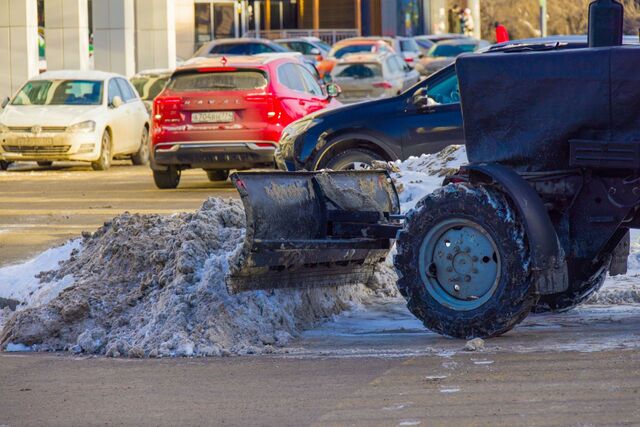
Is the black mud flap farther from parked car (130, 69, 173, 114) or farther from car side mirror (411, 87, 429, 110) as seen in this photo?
parked car (130, 69, 173, 114)

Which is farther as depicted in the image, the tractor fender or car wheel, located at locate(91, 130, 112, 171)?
car wheel, located at locate(91, 130, 112, 171)

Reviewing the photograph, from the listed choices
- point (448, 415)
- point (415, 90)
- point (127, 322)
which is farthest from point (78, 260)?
point (415, 90)

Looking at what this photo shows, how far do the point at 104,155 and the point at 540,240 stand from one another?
55.7ft

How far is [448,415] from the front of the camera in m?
6.39

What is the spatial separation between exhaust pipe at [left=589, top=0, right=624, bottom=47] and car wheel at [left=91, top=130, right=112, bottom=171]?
1647cm

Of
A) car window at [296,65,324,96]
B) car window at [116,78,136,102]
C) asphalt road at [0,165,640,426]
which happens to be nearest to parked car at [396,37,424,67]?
car window at [116,78,136,102]

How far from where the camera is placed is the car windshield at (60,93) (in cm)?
2455

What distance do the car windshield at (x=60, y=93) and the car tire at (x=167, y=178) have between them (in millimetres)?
4650

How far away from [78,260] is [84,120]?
1346 centimetres

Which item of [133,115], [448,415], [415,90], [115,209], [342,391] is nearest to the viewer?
[448,415]

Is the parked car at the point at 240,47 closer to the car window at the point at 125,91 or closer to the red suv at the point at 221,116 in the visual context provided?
the car window at the point at 125,91

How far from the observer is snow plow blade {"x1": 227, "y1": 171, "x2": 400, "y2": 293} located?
28.5ft

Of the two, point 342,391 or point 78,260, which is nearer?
point 342,391

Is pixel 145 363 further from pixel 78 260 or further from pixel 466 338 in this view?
pixel 78 260
